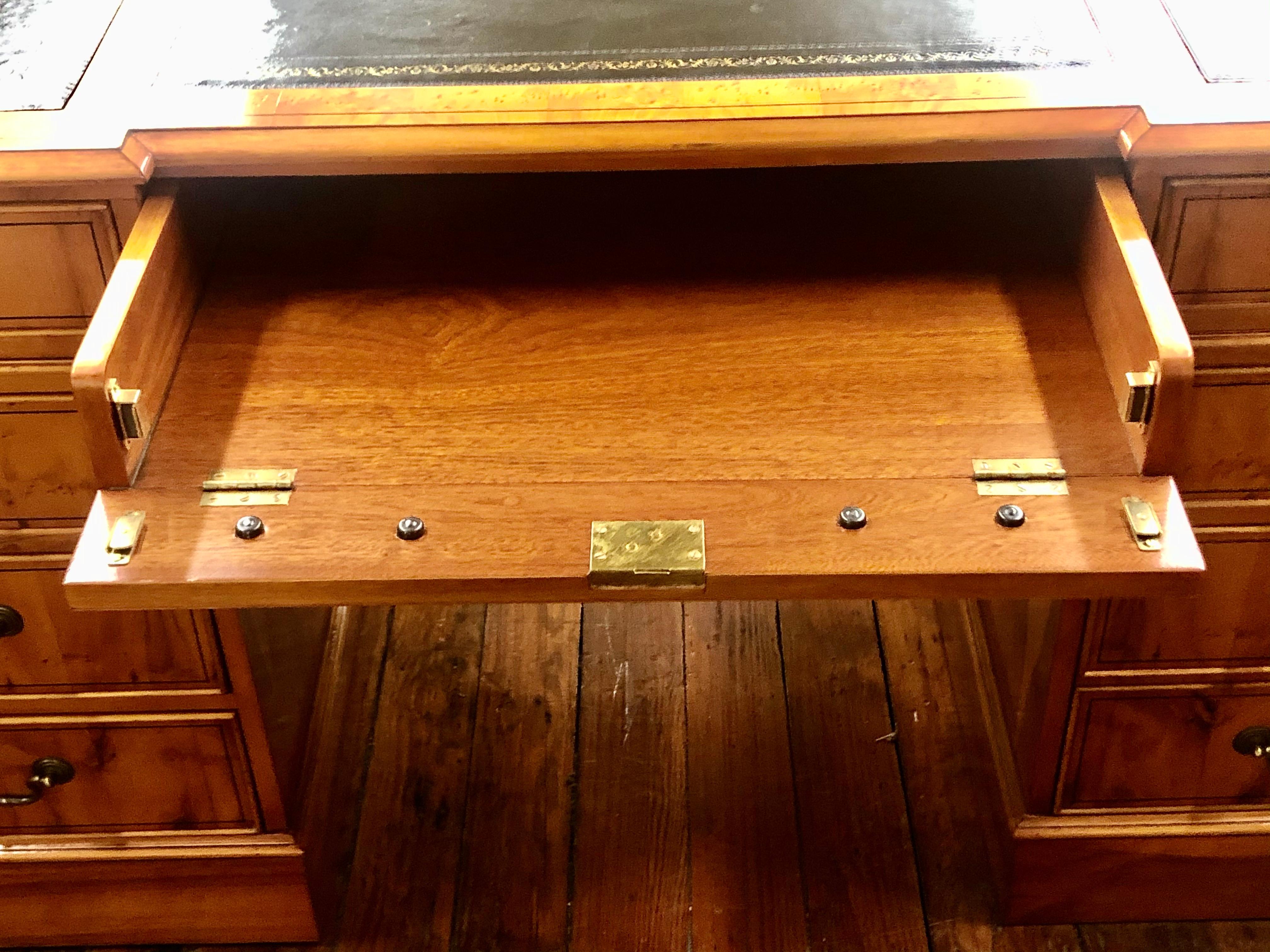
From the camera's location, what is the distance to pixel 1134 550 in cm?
81

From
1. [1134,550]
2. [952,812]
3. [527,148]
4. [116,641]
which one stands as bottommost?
[952,812]

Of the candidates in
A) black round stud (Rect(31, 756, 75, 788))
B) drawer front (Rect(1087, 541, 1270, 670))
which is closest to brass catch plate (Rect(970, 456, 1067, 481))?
drawer front (Rect(1087, 541, 1270, 670))

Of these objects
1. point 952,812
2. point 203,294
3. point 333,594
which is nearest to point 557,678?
point 952,812

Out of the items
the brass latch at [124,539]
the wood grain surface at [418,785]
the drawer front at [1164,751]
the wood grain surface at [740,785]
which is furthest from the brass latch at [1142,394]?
the wood grain surface at [418,785]

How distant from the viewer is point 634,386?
972 mm

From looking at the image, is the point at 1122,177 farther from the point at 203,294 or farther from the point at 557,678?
the point at 557,678

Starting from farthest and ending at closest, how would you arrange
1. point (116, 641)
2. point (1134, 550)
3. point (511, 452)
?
point (116, 641), point (511, 452), point (1134, 550)

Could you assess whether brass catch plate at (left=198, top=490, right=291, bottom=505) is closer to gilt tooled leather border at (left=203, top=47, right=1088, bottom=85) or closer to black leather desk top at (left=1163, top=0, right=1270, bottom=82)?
gilt tooled leather border at (left=203, top=47, right=1088, bottom=85)

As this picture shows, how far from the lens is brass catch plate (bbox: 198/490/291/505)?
34.4 inches

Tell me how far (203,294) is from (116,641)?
337 mm

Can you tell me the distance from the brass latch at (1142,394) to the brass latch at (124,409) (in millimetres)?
646

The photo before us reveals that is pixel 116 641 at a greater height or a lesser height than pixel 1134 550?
lesser

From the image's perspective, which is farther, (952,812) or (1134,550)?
(952,812)

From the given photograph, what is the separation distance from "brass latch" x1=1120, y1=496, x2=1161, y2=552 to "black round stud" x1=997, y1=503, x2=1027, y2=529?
0.06 meters
